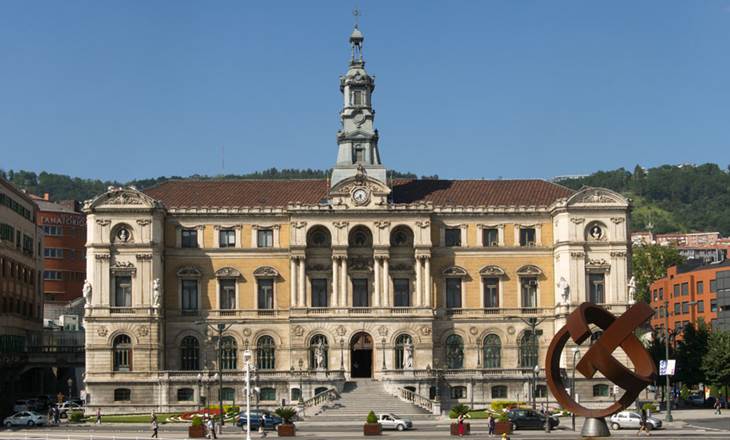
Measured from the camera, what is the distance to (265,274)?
126m

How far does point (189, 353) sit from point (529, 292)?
103 feet

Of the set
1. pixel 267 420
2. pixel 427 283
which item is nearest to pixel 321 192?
pixel 427 283

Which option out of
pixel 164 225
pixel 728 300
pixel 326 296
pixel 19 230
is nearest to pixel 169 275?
pixel 164 225

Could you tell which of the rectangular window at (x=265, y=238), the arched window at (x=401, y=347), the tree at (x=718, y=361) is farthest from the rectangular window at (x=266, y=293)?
the tree at (x=718, y=361)

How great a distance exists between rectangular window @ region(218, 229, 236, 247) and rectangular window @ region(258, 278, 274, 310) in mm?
4269

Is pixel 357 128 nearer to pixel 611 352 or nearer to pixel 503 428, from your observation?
pixel 503 428

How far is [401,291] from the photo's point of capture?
413ft

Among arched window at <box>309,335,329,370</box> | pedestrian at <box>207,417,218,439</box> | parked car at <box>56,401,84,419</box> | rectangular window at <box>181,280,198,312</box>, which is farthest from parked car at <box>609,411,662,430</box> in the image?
parked car at <box>56,401,84,419</box>

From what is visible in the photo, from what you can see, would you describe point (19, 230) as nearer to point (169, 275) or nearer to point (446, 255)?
point (169, 275)

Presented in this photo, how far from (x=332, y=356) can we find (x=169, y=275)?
1663 centimetres

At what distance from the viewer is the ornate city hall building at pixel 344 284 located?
12150cm

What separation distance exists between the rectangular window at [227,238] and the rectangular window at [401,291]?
1523 centimetres

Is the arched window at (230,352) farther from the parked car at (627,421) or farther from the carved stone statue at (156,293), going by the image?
the parked car at (627,421)

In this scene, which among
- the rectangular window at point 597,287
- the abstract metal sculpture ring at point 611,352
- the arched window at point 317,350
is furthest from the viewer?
the rectangular window at point 597,287
